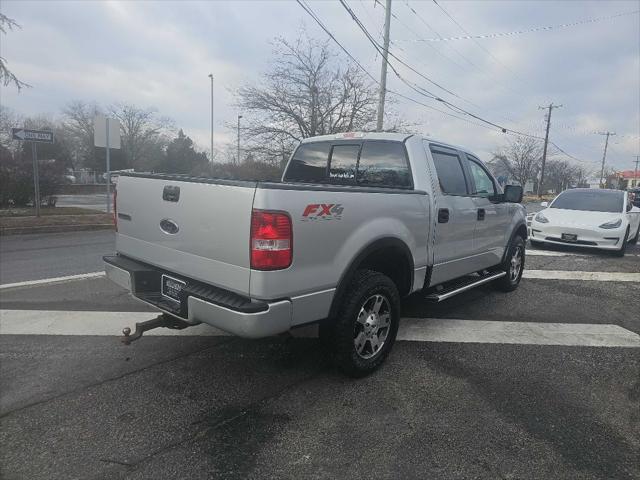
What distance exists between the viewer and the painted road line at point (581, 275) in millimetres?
7426

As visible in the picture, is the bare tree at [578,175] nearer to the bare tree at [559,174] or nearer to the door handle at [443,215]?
the bare tree at [559,174]

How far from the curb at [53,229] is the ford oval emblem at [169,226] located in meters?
9.69

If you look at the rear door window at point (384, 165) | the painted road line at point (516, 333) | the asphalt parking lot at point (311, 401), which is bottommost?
the asphalt parking lot at point (311, 401)

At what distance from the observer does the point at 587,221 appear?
9.65 meters

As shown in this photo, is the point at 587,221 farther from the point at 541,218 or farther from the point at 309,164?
the point at 309,164

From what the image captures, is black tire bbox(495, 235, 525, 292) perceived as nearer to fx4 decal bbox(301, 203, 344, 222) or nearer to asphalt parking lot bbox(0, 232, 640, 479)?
asphalt parking lot bbox(0, 232, 640, 479)

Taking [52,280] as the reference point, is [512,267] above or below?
above

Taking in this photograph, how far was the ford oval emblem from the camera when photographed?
3.17 metres

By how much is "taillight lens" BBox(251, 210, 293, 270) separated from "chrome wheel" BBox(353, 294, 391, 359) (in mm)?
959

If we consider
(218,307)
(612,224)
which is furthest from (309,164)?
(612,224)

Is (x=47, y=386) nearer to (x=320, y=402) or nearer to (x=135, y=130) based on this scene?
(x=320, y=402)

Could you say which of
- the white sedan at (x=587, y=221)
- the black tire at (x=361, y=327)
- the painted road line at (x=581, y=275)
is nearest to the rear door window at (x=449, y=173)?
the black tire at (x=361, y=327)

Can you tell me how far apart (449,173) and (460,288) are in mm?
1225

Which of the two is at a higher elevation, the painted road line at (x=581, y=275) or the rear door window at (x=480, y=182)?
the rear door window at (x=480, y=182)
